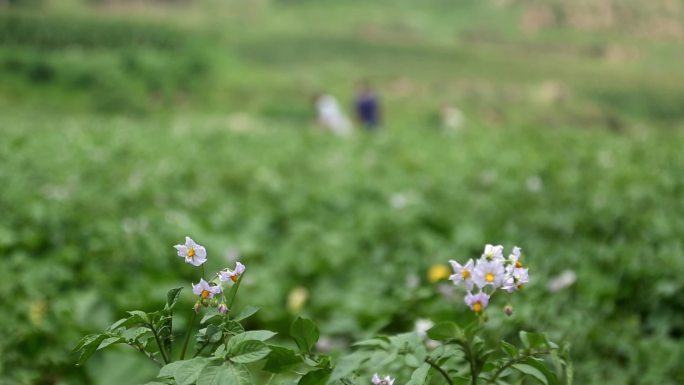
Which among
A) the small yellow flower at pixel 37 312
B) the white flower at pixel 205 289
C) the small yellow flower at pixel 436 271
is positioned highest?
the small yellow flower at pixel 436 271

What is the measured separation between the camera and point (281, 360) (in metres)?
1.25

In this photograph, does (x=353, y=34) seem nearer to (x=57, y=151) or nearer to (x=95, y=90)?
(x=95, y=90)

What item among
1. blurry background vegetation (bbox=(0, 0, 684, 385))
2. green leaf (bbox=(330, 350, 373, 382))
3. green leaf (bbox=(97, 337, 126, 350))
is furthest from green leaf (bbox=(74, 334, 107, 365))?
blurry background vegetation (bbox=(0, 0, 684, 385))

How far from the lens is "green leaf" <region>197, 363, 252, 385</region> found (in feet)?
3.72

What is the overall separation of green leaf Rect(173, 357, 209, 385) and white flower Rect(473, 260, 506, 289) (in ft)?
1.42

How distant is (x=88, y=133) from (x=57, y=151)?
1.74 meters

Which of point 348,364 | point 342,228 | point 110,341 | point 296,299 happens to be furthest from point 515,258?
point 342,228

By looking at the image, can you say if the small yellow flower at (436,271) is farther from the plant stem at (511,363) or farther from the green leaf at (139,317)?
the green leaf at (139,317)

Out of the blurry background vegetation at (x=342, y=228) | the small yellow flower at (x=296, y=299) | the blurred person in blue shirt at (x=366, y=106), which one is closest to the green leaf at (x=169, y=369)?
the blurry background vegetation at (x=342, y=228)

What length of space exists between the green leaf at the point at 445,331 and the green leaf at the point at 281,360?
0.23 m

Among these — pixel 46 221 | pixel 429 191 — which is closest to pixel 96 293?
pixel 46 221

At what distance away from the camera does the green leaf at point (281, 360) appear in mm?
1235

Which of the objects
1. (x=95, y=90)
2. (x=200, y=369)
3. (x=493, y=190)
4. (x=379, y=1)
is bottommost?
(x=200, y=369)

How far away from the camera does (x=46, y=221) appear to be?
427cm
